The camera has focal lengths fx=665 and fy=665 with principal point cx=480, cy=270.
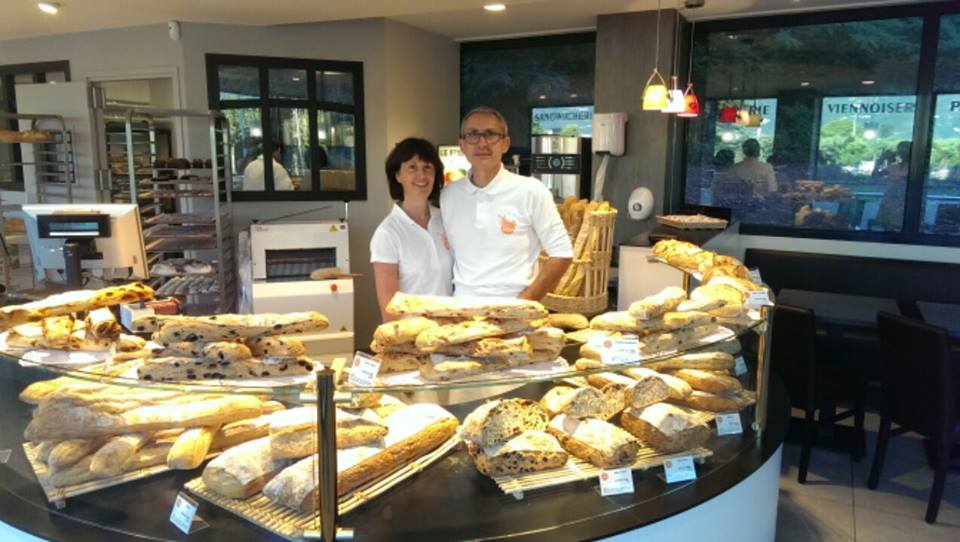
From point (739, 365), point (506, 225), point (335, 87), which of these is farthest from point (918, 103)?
point (335, 87)

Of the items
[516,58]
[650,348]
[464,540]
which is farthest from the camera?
[516,58]

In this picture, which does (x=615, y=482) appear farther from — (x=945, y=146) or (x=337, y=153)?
(x=945, y=146)

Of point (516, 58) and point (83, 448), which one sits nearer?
point (83, 448)

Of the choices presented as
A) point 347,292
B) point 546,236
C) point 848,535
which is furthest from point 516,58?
point 848,535

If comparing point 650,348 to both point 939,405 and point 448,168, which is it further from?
point 448,168

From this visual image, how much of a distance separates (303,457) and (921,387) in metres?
2.96

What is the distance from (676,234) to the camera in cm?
386

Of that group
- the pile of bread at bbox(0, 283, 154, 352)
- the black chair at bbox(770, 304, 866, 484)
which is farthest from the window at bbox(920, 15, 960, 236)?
the pile of bread at bbox(0, 283, 154, 352)

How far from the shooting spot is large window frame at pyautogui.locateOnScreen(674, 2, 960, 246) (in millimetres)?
4977

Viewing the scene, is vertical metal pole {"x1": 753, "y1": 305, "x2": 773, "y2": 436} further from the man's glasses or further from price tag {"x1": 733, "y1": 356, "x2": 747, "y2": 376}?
the man's glasses

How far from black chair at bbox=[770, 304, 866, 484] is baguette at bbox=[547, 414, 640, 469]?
185 cm

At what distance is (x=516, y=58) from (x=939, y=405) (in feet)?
16.1

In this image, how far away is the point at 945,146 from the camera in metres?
5.05

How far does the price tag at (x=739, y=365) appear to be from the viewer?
1.89 metres
